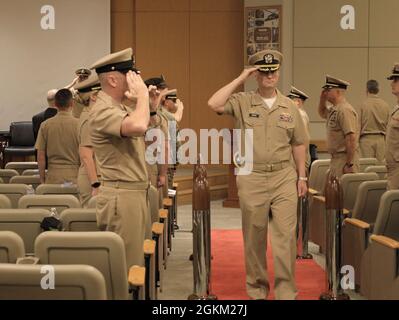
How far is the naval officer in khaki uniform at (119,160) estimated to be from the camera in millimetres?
3947

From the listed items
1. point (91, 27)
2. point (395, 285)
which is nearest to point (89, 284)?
point (395, 285)

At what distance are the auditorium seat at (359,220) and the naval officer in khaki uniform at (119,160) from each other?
82.0 inches

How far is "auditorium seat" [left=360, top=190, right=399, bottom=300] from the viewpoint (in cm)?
452

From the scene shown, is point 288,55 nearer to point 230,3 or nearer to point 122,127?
point 230,3

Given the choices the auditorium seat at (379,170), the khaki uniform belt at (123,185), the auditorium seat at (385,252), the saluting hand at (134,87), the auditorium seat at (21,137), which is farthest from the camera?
the auditorium seat at (21,137)

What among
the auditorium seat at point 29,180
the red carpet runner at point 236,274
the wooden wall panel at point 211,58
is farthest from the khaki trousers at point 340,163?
the wooden wall panel at point 211,58

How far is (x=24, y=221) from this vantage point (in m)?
3.98

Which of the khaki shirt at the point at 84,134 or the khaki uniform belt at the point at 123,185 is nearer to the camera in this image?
the khaki uniform belt at the point at 123,185

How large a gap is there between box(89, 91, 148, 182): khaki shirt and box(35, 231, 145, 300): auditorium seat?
0.84m

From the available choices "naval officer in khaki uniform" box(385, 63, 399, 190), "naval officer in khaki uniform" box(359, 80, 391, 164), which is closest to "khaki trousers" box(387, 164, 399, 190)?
"naval officer in khaki uniform" box(385, 63, 399, 190)

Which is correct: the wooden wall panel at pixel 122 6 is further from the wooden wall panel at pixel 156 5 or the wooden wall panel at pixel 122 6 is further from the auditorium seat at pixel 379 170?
the auditorium seat at pixel 379 170

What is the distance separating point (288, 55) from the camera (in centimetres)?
1205

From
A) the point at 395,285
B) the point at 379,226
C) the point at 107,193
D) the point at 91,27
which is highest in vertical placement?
the point at 91,27
